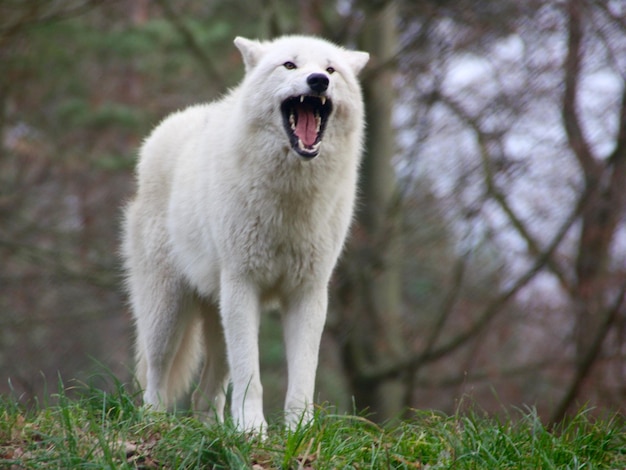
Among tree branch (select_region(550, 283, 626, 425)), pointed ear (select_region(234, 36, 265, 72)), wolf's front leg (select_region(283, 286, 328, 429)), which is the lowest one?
tree branch (select_region(550, 283, 626, 425))

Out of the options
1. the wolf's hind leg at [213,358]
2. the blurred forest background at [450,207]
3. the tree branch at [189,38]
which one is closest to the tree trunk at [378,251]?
the blurred forest background at [450,207]

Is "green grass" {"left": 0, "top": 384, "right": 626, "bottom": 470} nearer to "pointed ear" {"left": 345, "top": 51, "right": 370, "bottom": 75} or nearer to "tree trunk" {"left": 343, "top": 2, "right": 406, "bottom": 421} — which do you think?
"pointed ear" {"left": 345, "top": 51, "right": 370, "bottom": 75}

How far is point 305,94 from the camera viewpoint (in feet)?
16.1

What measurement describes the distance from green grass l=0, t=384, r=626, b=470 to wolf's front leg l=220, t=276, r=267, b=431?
2.00 feet

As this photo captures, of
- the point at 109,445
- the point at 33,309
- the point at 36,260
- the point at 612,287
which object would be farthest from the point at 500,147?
the point at 33,309

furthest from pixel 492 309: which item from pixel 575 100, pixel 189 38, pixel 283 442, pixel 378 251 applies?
pixel 283 442

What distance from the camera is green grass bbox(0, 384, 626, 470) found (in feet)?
12.0

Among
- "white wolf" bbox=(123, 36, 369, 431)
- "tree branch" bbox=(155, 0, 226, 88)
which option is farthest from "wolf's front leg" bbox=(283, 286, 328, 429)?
"tree branch" bbox=(155, 0, 226, 88)

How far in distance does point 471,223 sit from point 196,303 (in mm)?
4350

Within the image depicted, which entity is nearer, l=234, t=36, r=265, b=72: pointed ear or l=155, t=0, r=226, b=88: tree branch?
l=234, t=36, r=265, b=72: pointed ear

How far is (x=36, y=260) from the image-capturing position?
10.9 meters

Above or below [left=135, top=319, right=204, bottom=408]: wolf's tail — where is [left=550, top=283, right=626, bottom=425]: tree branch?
below

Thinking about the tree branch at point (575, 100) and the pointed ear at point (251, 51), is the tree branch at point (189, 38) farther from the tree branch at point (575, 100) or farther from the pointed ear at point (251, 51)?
the pointed ear at point (251, 51)

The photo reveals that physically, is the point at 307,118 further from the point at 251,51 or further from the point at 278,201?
the point at 251,51
